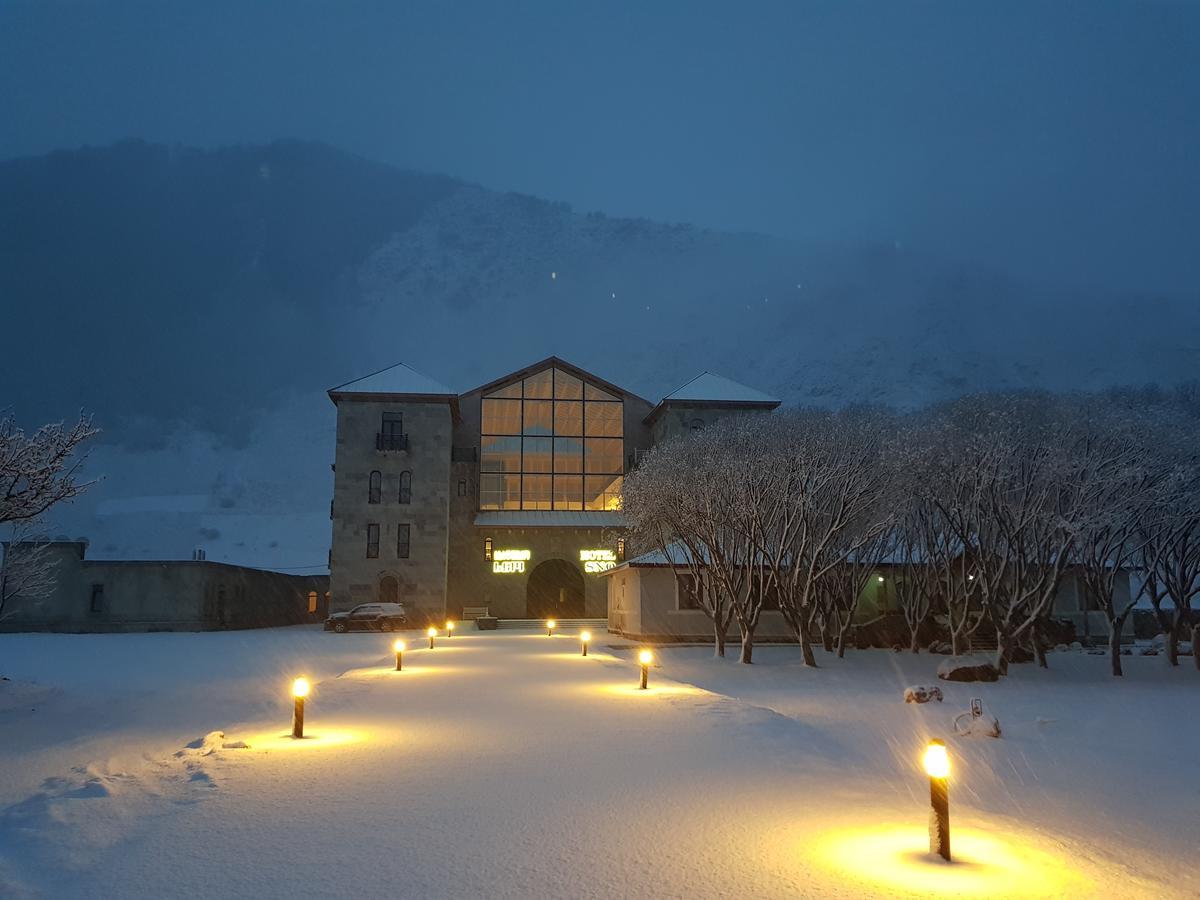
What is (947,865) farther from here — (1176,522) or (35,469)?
(1176,522)

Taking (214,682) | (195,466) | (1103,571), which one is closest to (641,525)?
(1103,571)

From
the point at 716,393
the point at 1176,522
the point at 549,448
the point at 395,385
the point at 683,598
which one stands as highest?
the point at 716,393

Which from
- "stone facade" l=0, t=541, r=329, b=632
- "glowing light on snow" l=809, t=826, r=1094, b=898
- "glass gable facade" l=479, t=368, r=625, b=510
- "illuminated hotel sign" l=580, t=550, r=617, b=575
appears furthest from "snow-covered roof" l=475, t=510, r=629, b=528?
"glowing light on snow" l=809, t=826, r=1094, b=898

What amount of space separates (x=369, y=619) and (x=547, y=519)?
14.5m

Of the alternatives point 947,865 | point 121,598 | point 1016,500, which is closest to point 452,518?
point 121,598

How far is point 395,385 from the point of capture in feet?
194

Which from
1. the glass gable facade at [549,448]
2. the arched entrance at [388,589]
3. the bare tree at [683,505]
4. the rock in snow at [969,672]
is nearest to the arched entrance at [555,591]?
the glass gable facade at [549,448]

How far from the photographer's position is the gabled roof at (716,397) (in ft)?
197

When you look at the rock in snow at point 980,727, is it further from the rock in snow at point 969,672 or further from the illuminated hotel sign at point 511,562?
the illuminated hotel sign at point 511,562

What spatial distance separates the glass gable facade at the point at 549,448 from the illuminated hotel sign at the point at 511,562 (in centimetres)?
367

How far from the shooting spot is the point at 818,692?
70.0ft

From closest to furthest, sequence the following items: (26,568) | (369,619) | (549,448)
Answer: (26,568)
(369,619)
(549,448)

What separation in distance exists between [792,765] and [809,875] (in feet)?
14.9

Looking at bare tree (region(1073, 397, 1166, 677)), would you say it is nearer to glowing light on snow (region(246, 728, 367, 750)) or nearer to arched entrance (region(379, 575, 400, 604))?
glowing light on snow (region(246, 728, 367, 750))
